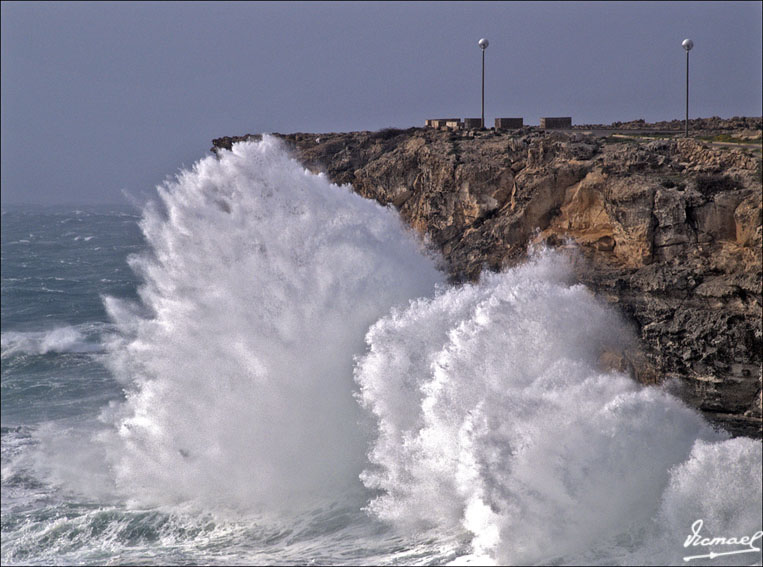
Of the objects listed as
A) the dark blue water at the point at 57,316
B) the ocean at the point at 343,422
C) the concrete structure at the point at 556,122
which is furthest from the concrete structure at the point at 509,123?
the dark blue water at the point at 57,316

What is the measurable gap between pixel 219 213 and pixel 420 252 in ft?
17.9

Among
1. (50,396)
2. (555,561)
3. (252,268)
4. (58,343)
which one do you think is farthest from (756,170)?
(58,343)

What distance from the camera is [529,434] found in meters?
13.4

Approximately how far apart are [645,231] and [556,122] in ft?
29.7

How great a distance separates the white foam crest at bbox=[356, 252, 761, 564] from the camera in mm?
12617

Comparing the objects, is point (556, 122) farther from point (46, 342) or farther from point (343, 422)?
point (46, 342)

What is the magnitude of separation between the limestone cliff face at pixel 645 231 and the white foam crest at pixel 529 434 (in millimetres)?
1140

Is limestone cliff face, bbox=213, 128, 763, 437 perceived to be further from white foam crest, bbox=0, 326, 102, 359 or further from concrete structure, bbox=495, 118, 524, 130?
white foam crest, bbox=0, 326, 102, 359

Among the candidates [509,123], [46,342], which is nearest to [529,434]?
[509,123]

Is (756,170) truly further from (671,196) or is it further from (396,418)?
(396,418)

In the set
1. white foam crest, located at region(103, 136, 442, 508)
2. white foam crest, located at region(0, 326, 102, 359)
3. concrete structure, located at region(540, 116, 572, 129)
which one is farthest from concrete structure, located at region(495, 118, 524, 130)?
white foam crest, located at region(0, 326, 102, 359)

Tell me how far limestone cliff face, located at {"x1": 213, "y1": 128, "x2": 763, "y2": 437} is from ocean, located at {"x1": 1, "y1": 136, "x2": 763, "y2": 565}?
0.74 metres

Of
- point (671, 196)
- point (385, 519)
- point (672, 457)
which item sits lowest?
point (385, 519)

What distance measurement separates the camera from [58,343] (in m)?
26.1
